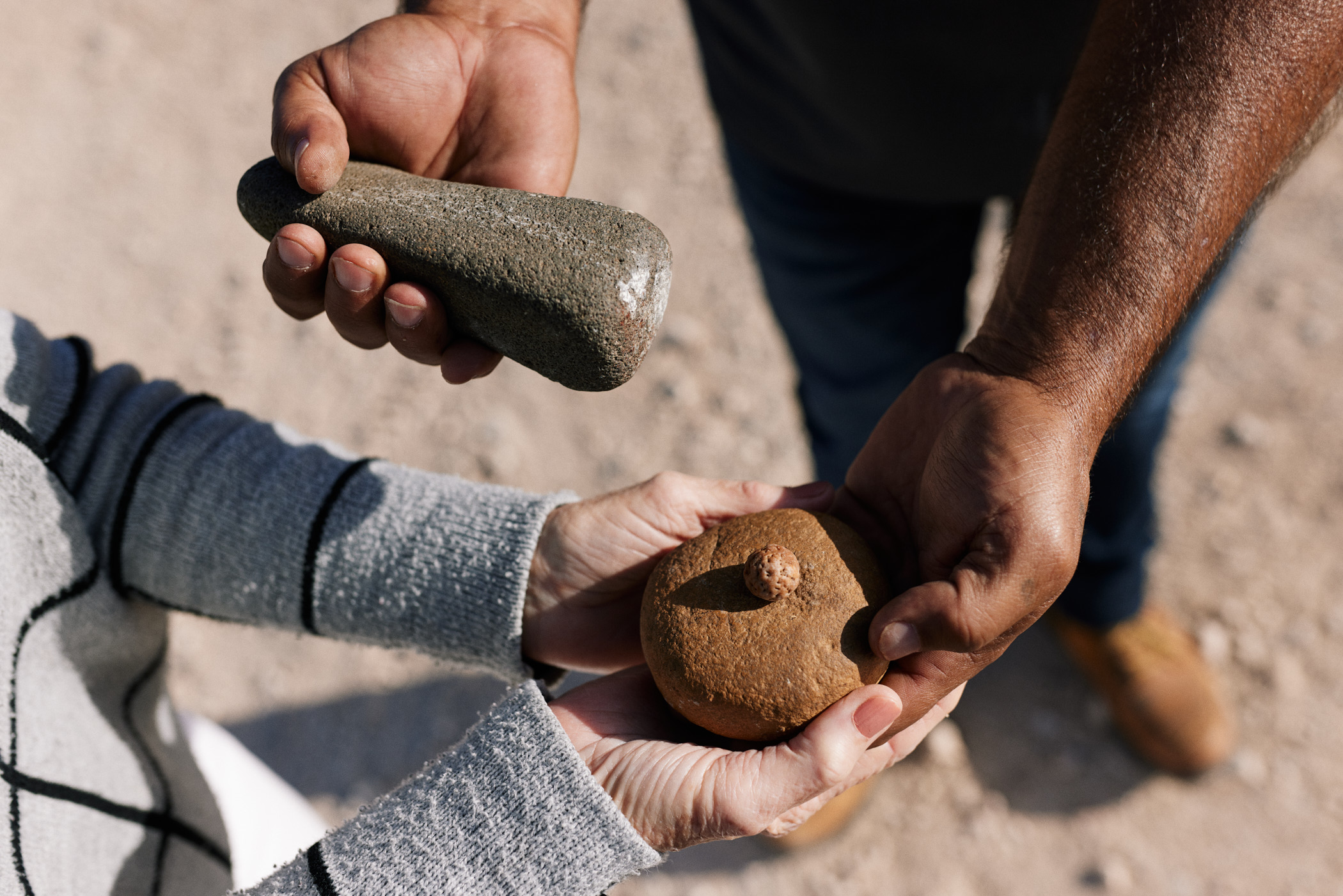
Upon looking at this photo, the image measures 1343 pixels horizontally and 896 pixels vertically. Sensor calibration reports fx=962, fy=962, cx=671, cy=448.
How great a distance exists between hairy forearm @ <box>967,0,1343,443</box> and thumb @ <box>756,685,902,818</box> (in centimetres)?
56

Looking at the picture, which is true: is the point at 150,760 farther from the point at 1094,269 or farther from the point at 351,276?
the point at 1094,269

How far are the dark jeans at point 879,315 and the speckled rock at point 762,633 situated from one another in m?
1.00

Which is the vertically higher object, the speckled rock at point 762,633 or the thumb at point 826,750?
the speckled rock at point 762,633

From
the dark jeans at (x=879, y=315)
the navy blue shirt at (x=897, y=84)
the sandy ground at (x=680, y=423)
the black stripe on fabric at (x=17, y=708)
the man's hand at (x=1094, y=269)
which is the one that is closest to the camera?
the black stripe on fabric at (x=17, y=708)

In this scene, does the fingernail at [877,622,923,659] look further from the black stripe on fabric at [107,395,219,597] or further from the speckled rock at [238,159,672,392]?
the black stripe on fabric at [107,395,219,597]

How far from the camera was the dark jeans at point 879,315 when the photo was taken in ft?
8.13

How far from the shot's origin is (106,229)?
4172 mm

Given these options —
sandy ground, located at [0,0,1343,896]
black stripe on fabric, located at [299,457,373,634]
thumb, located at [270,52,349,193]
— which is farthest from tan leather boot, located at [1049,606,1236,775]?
thumb, located at [270,52,349,193]

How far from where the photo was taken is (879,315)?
2588 millimetres

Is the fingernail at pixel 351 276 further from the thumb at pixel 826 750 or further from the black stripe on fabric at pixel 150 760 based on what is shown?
the thumb at pixel 826 750

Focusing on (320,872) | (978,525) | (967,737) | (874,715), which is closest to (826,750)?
(874,715)

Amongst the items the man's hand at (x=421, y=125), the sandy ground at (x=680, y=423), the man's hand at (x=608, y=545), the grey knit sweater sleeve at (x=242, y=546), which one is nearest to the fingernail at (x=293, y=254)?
the man's hand at (x=421, y=125)

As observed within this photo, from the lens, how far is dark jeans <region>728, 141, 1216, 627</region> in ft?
8.13

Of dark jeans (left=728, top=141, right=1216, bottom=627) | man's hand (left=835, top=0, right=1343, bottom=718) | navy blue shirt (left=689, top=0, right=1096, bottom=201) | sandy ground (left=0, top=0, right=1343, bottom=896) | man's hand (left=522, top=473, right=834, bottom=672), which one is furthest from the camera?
sandy ground (left=0, top=0, right=1343, bottom=896)
